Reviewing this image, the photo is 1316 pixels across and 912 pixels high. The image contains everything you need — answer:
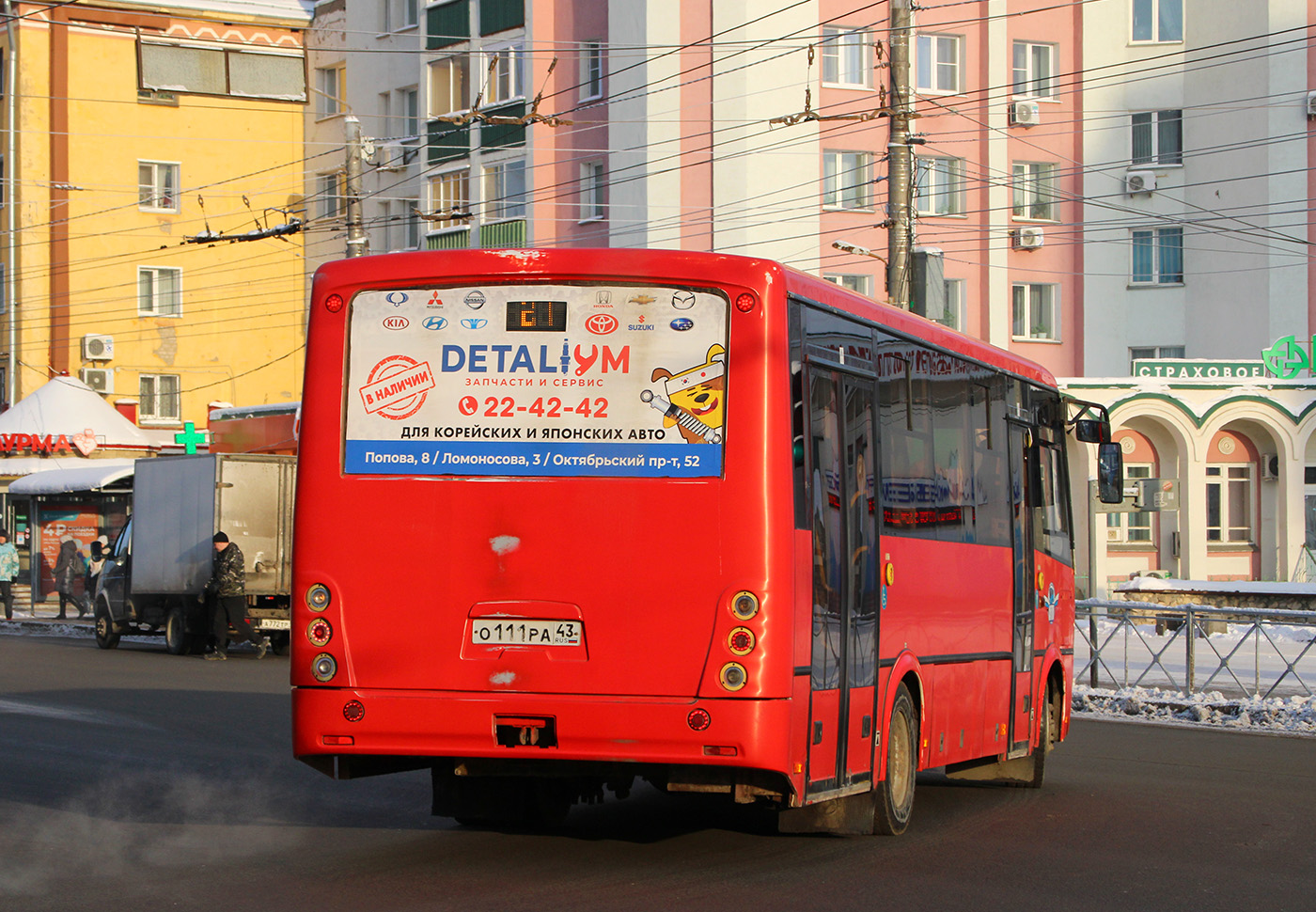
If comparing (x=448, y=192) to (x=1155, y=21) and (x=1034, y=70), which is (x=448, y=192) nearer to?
(x=1034, y=70)

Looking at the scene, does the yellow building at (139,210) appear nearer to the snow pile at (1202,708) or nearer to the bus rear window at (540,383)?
the snow pile at (1202,708)

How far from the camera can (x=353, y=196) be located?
29344mm

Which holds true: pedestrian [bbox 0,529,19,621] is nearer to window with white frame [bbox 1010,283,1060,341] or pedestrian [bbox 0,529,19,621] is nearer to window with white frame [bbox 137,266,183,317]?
window with white frame [bbox 137,266,183,317]

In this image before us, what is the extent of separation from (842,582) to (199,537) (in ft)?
67.2

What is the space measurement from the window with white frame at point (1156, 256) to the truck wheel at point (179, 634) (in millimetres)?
28417

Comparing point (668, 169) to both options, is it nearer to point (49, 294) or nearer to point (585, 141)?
point (585, 141)

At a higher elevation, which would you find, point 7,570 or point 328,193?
point 328,193

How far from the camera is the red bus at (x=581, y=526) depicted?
807cm

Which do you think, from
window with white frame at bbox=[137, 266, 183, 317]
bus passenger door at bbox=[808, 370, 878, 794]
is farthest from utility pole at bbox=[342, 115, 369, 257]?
window with white frame at bbox=[137, 266, 183, 317]

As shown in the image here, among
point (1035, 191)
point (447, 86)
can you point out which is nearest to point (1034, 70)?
point (1035, 191)

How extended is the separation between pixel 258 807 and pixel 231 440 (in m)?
29.0

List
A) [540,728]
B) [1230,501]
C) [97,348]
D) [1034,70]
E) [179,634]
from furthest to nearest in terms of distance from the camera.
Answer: [97,348] → [1034,70] → [1230,501] → [179,634] → [540,728]

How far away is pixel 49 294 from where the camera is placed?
177 feet

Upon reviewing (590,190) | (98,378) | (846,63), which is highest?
(846,63)
